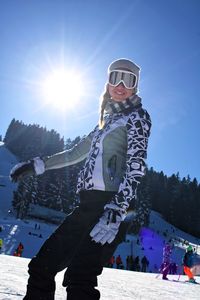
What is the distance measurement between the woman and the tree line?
214ft

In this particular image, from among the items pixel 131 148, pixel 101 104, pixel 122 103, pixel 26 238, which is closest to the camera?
pixel 131 148

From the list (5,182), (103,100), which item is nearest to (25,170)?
(103,100)

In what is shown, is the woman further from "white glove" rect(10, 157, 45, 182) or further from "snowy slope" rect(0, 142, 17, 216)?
"snowy slope" rect(0, 142, 17, 216)

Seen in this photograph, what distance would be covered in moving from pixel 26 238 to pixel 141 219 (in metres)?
41.4

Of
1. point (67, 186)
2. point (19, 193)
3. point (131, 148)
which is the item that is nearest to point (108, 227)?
point (131, 148)

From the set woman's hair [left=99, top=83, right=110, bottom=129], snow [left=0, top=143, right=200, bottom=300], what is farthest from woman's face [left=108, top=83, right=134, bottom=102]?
snow [left=0, top=143, right=200, bottom=300]

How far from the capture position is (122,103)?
3295mm

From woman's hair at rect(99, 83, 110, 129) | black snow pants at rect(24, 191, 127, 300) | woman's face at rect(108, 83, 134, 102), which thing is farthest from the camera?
woman's hair at rect(99, 83, 110, 129)

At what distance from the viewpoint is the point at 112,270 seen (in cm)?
1342

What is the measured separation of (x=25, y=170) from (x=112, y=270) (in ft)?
35.4

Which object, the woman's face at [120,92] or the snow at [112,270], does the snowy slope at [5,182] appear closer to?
the snow at [112,270]

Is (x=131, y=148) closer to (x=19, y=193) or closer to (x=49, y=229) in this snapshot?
(x=49, y=229)

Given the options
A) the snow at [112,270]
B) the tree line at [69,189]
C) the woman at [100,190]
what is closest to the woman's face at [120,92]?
the woman at [100,190]

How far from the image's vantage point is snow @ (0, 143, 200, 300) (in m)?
5.04
